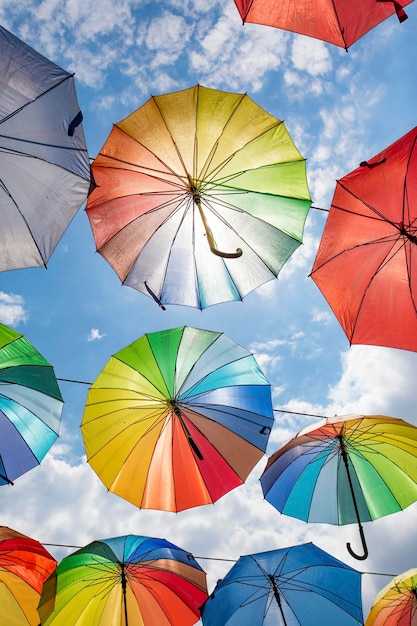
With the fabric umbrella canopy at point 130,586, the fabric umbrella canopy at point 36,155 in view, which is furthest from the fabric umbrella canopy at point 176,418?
the fabric umbrella canopy at point 36,155

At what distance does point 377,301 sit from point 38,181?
4440 millimetres

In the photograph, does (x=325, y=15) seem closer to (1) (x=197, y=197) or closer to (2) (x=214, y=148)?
(2) (x=214, y=148)

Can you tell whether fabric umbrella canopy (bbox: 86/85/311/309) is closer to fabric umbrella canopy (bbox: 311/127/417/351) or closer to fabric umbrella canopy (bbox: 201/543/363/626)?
fabric umbrella canopy (bbox: 311/127/417/351)

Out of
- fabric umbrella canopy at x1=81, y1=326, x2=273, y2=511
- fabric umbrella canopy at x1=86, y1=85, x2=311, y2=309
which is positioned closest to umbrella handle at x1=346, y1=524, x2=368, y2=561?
fabric umbrella canopy at x1=81, y1=326, x2=273, y2=511

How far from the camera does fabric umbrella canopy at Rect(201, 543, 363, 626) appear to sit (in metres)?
7.89

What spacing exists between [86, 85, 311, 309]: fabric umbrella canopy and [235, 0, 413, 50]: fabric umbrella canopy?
49.3 inches

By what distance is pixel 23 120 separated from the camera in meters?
4.98

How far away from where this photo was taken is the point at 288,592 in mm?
8422

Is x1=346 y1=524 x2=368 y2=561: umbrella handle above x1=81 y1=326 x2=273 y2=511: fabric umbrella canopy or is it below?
below

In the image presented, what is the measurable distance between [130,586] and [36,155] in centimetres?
699

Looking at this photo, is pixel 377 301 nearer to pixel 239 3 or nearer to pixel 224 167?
pixel 224 167

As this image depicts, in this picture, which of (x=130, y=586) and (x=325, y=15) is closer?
(x=325, y=15)

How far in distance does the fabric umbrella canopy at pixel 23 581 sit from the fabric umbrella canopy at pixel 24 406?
142 centimetres

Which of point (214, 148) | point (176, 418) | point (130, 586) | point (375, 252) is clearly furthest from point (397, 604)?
point (214, 148)
